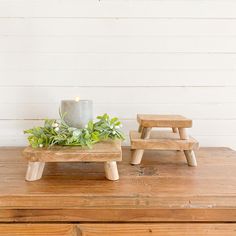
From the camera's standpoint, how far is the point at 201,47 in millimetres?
876

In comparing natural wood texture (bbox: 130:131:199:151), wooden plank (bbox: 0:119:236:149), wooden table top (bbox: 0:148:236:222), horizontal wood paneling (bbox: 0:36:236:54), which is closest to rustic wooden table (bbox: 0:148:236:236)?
wooden table top (bbox: 0:148:236:222)

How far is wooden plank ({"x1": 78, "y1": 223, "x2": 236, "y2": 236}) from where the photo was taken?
493 mm

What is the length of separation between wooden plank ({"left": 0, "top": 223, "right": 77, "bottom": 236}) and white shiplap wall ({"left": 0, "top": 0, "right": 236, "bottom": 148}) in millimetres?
460

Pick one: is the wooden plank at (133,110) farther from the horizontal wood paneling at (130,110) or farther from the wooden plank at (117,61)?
the wooden plank at (117,61)

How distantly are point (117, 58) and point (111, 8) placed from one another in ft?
0.56

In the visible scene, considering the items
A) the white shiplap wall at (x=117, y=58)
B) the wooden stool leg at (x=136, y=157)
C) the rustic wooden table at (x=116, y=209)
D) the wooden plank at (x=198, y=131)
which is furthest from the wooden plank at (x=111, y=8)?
the rustic wooden table at (x=116, y=209)

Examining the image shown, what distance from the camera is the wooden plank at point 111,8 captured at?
33.2 inches

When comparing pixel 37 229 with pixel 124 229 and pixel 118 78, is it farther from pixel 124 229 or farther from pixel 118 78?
pixel 118 78

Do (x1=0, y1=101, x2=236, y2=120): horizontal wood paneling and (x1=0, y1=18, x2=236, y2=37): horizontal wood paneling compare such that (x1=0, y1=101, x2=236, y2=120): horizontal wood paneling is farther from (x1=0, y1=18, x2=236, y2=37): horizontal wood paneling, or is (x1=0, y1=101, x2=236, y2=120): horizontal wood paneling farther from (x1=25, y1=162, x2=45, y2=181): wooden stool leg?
(x1=25, y1=162, x2=45, y2=181): wooden stool leg

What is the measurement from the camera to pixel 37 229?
0.49m

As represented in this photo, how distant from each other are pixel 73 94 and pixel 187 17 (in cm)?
48

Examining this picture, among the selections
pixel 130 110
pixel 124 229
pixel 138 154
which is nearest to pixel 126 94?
pixel 130 110

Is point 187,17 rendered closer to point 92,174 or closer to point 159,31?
point 159,31

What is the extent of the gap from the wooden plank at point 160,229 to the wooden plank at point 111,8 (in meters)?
0.67
